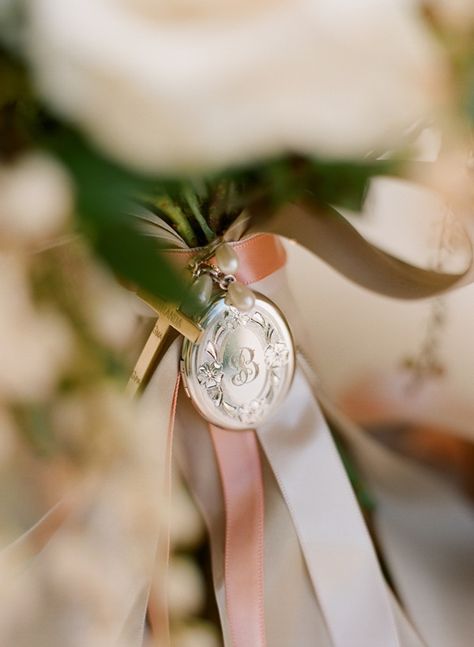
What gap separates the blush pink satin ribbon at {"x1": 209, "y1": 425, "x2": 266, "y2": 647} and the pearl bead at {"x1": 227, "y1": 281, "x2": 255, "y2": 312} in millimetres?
97

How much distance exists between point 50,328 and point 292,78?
0.14 m

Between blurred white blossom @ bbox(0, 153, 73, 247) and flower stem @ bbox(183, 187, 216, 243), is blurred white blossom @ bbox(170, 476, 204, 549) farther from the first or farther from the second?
blurred white blossom @ bbox(0, 153, 73, 247)

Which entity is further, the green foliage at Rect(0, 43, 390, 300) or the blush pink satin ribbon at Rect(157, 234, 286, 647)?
the blush pink satin ribbon at Rect(157, 234, 286, 647)

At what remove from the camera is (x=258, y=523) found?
1.63 ft

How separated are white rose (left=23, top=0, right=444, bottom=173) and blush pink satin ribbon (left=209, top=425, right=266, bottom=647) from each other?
0.32 meters

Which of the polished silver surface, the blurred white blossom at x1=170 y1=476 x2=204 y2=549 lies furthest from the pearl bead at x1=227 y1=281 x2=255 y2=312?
the blurred white blossom at x1=170 y1=476 x2=204 y2=549

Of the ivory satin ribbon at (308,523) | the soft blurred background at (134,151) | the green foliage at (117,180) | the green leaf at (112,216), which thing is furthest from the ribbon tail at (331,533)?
the green leaf at (112,216)

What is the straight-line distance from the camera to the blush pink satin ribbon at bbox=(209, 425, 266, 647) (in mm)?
479

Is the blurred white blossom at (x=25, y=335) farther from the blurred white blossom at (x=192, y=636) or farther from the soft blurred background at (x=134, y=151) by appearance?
the blurred white blossom at (x=192, y=636)

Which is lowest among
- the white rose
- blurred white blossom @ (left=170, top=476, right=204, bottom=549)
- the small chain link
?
blurred white blossom @ (left=170, top=476, right=204, bottom=549)

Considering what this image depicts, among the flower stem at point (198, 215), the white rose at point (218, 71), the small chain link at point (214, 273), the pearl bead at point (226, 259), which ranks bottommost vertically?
the small chain link at point (214, 273)

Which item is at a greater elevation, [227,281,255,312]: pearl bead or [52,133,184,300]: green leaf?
[52,133,184,300]: green leaf

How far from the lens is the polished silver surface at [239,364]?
449 mm

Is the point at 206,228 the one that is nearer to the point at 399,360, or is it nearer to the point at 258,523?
the point at 258,523
